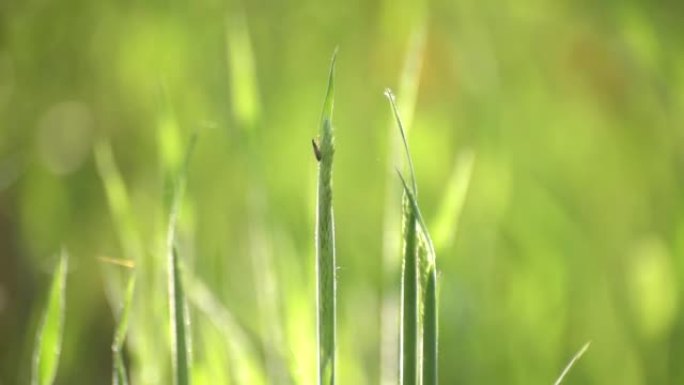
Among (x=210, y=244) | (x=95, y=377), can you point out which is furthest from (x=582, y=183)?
(x=95, y=377)

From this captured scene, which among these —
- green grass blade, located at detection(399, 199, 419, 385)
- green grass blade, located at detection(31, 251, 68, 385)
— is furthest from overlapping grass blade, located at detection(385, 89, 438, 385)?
green grass blade, located at detection(31, 251, 68, 385)

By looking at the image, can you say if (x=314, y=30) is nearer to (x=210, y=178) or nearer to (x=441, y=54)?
(x=441, y=54)

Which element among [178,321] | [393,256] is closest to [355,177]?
[393,256]

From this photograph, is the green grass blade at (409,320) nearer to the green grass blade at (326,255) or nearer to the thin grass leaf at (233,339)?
the green grass blade at (326,255)

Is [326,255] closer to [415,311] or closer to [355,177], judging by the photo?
[415,311]

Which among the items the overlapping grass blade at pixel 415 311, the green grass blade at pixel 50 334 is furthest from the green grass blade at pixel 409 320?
the green grass blade at pixel 50 334

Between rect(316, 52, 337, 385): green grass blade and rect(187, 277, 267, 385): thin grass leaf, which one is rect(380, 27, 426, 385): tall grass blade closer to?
rect(187, 277, 267, 385): thin grass leaf

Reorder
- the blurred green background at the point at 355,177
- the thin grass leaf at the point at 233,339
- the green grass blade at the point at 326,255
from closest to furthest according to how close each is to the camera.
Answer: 1. the green grass blade at the point at 326,255
2. the thin grass leaf at the point at 233,339
3. the blurred green background at the point at 355,177
